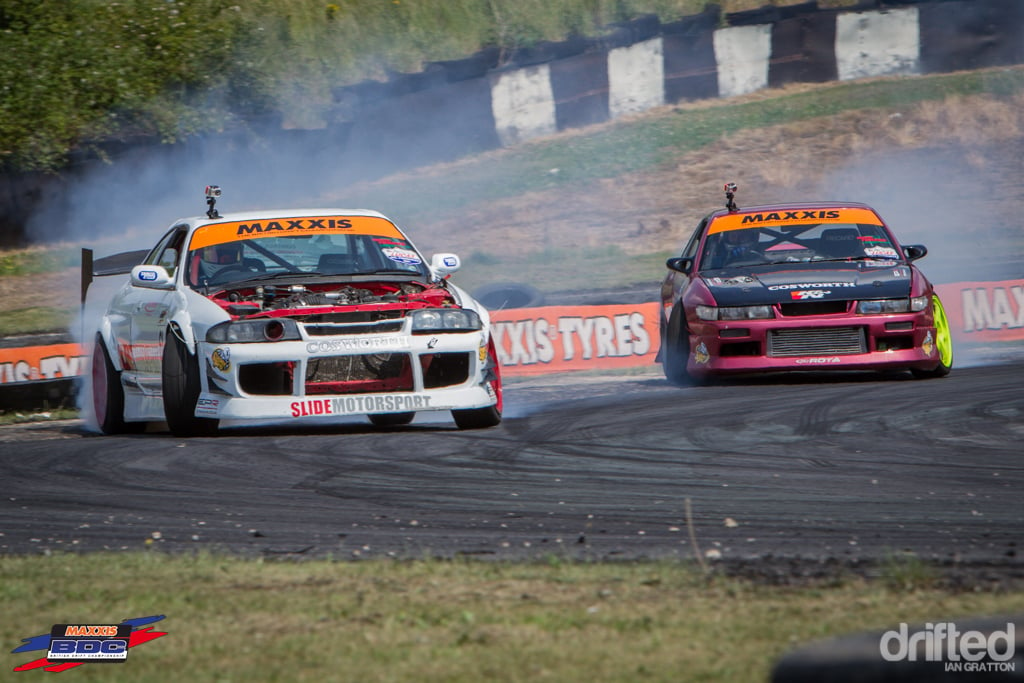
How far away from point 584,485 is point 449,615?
2.41 meters

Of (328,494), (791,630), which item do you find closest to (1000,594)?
(791,630)

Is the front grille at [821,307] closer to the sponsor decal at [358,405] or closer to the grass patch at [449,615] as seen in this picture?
the sponsor decal at [358,405]

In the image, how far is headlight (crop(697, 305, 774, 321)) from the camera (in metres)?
10.3

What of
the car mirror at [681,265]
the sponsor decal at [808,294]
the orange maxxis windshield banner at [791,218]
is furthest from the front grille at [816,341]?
the orange maxxis windshield banner at [791,218]

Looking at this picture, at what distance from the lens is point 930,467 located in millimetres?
6633

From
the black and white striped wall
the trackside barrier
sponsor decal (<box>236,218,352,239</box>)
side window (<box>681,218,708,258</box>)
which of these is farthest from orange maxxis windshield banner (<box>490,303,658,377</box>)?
the black and white striped wall

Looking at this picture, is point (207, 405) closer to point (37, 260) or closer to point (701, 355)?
point (701, 355)

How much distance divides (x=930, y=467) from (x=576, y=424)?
8.29 feet

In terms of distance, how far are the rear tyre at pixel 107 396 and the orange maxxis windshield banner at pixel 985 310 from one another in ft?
29.5

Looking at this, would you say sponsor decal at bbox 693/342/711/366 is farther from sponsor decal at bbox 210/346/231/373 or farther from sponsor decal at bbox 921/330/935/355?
sponsor decal at bbox 210/346/231/373

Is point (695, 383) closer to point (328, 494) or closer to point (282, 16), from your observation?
point (328, 494)

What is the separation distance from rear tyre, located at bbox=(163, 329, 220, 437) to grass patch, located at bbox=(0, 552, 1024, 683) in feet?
10.3

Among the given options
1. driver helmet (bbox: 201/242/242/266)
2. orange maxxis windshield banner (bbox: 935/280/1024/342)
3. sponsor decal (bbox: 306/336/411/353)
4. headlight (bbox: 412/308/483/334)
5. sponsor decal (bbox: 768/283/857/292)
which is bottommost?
orange maxxis windshield banner (bbox: 935/280/1024/342)

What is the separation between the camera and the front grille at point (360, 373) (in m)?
7.86
